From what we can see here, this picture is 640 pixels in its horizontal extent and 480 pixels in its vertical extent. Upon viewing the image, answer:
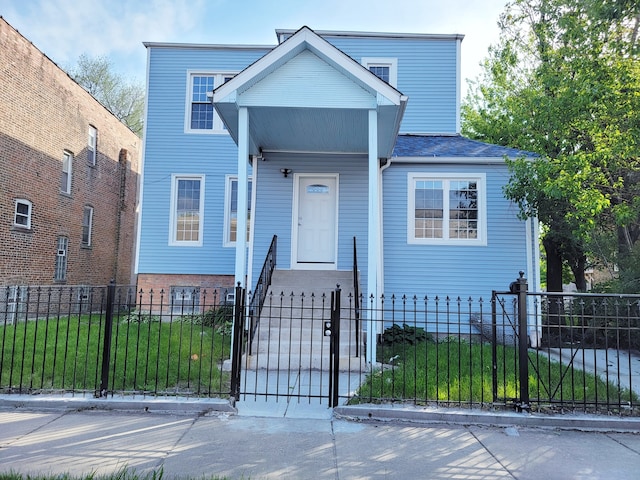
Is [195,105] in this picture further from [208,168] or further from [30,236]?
[30,236]

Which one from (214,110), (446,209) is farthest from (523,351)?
(214,110)

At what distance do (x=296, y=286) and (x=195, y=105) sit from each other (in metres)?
6.77

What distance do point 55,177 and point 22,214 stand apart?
2016mm

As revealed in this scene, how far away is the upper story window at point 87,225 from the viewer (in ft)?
58.0

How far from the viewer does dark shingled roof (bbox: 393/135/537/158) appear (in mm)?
10797

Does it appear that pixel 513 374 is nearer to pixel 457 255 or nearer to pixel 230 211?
pixel 457 255

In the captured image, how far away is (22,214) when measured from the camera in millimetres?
14016

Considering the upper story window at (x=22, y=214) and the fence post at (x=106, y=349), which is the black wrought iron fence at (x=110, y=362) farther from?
the upper story window at (x=22, y=214)

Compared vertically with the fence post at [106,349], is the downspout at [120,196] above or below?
above

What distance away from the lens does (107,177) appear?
62.5 ft

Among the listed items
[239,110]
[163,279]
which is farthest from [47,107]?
[239,110]

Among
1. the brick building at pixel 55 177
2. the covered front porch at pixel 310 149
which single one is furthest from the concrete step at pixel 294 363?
the brick building at pixel 55 177

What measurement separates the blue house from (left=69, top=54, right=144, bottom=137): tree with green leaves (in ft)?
57.8

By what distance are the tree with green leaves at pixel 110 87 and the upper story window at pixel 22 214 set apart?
15.1m
